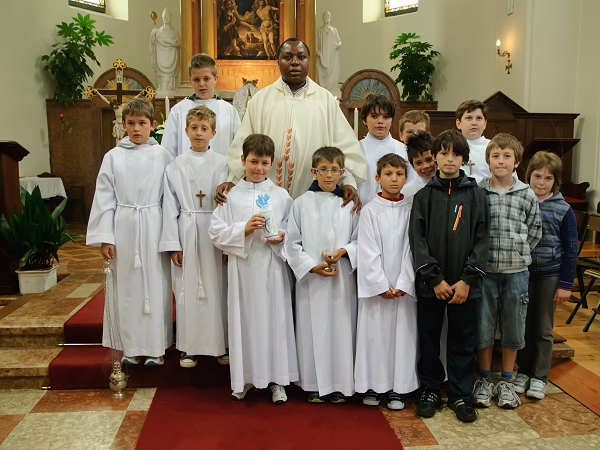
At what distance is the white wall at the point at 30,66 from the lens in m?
9.84

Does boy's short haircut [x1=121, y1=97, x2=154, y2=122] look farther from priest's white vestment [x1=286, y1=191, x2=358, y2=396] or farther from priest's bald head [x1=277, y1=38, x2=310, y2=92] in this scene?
priest's white vestment [x1=286, y1=191, x2=358, y2=396]

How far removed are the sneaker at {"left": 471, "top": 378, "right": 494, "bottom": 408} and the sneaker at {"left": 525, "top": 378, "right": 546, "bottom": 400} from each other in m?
0.24

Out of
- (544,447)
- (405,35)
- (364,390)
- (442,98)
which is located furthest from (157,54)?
(544,447)

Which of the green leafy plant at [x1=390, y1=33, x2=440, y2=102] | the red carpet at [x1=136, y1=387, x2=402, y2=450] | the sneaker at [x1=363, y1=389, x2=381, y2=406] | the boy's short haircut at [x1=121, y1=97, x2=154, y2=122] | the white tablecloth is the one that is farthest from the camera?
the green leafy plant at [x1=390, y1=33, x2=440, y2=102]

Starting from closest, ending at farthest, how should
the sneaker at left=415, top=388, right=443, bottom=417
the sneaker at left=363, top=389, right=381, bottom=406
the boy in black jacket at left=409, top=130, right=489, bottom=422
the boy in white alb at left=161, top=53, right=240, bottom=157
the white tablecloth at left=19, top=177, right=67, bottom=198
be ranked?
the boy in black jacket at left=409, top=130, right=489, bottom=422 → the sneaker at left=415, top=388, right=443, bottom=417 → the sneaker at left=363, top=389, right=381, bottom=406 → the boy in white alb at left=161, top=53, right=240, bottom=157 → the white tablecloth at left=19, top=177, right=67, bottom=198

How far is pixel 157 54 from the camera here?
38.4ft

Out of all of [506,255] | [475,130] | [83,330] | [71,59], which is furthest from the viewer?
[71,59]

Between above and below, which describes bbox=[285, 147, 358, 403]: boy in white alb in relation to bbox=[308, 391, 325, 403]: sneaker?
above

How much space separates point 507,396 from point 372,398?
80 centimetres

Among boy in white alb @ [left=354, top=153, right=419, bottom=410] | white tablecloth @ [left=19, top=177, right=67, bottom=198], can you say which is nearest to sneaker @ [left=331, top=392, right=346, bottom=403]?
boy in white alb @ [left=354, top=153, right=419, bottom=410]

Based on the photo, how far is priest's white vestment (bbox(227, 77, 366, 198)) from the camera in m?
3.59

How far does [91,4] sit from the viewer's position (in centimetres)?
1254

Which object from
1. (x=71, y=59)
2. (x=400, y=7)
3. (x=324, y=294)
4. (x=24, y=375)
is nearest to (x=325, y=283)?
(x=324, y=294)

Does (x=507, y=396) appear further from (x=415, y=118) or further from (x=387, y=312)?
(x=415, y=118)
